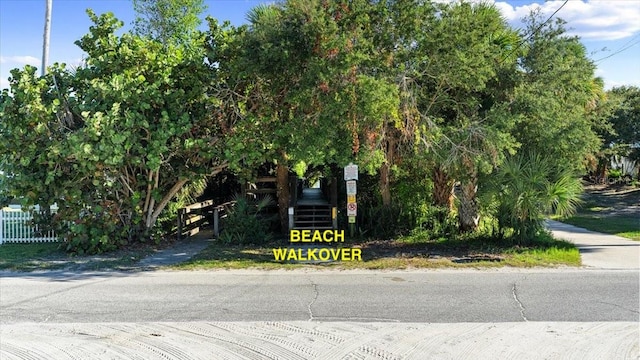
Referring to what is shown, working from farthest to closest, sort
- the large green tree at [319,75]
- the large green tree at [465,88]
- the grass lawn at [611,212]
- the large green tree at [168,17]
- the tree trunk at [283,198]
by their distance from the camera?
the large green tree at [168,17]
the grass lawn at [611,212]
the tree trunk at [283,198]
the large green tree at [465,88]
the large green tree at [319,75]

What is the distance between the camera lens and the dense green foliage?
10000 millimetres

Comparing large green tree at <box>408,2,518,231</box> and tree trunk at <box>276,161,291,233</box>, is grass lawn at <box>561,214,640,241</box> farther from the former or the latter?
tree trunk at <box>276,161,291,233</box>

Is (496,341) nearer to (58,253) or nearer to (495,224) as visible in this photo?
(495,224)

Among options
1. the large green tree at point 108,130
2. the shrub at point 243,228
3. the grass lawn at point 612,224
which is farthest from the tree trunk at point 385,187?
the grass lawn at point 612,224

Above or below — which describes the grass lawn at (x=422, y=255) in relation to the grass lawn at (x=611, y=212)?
below

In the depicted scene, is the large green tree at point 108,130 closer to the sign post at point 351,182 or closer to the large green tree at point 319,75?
the large green tree at point 319,75

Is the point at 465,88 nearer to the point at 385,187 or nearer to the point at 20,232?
the point at 385,187

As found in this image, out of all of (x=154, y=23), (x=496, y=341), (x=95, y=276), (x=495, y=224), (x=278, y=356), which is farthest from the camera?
(x=154, y=23)

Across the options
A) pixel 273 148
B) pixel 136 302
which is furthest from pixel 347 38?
pixel 136 302

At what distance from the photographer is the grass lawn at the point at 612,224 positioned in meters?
14.1

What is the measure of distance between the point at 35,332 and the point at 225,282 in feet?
10.5

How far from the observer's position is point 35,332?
590 centimetres

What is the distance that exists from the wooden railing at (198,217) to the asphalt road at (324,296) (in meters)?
4.59

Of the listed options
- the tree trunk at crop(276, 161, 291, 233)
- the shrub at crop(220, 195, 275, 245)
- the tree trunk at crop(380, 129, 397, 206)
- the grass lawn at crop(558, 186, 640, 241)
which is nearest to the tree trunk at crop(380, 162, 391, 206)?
the tree trunk at crop(380, 129, 397, 206)
